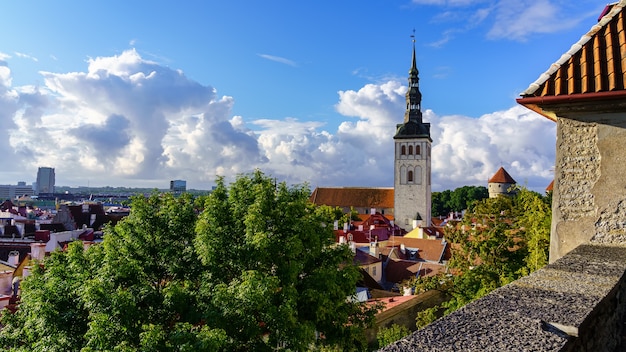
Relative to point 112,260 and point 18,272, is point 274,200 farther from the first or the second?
point 18,272

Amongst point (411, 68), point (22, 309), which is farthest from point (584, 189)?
point (411, 68)

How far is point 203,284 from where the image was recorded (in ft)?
32.9

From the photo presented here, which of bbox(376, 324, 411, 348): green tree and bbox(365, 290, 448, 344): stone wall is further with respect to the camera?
bbox(365, 290, 448, 344): stone wall

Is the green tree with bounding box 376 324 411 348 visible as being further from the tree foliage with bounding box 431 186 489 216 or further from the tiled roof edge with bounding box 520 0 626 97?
the tree foliage with bounding box 431 186 489 216

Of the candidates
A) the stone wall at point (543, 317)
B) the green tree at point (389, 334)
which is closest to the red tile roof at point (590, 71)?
the stone wall at point (543, 317)

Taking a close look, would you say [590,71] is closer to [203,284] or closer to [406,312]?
[203,284]

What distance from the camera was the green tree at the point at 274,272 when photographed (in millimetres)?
9242

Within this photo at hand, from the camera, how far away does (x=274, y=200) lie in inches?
492

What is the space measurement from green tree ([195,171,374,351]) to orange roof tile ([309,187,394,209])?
59799 mm

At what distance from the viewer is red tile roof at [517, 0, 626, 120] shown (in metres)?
5.34

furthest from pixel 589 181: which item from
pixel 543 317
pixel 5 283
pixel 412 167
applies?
pixel 412 167

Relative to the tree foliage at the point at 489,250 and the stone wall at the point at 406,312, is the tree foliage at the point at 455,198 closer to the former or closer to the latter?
the tree foliage at the point at 489,250

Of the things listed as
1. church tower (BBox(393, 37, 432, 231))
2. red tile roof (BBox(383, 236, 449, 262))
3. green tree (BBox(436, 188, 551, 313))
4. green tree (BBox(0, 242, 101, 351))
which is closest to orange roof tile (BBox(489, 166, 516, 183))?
church tower (BBox(393, 37, 432, 231))

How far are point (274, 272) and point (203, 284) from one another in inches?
70.8
